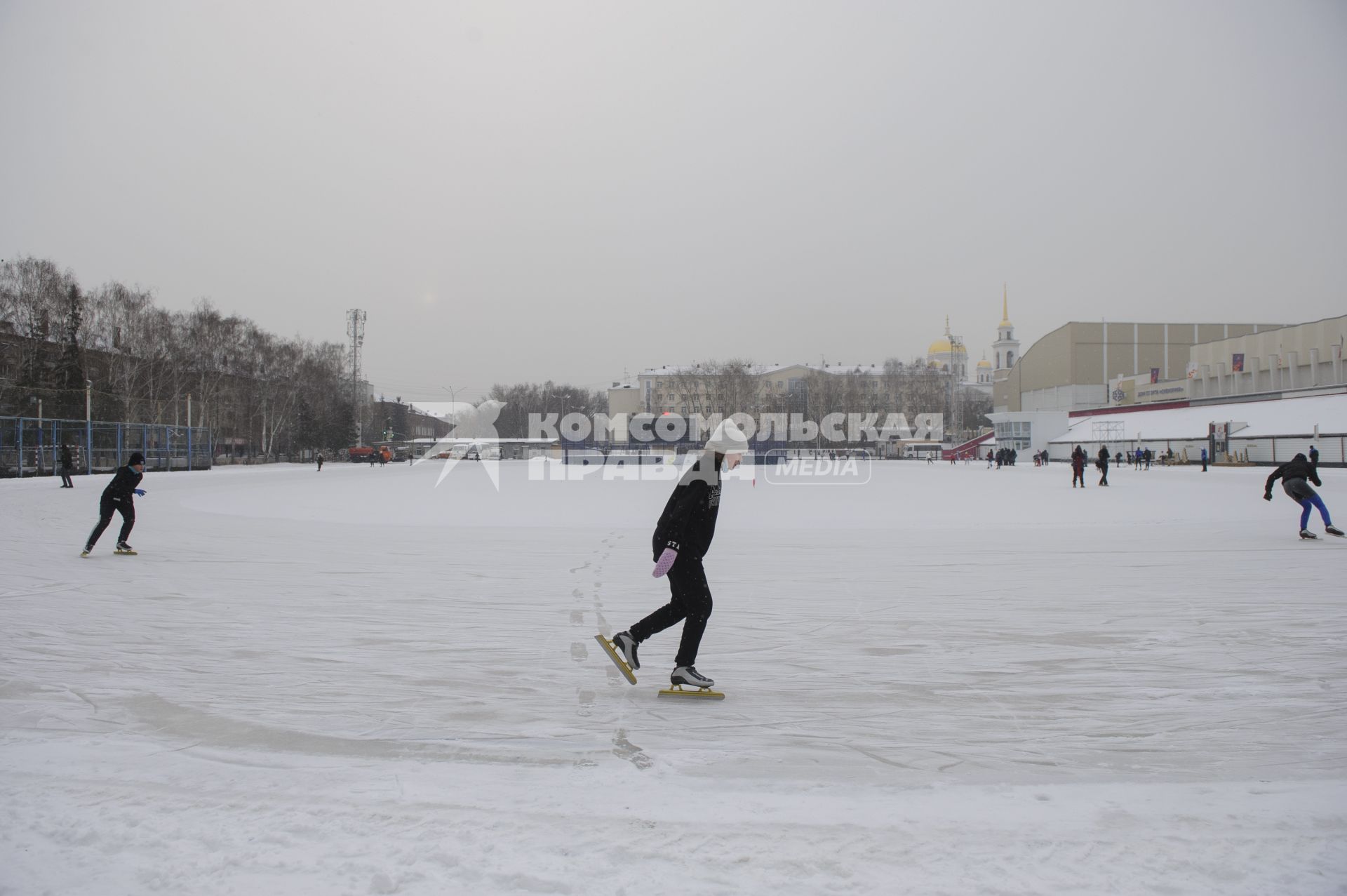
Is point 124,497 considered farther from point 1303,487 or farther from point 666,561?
point 1303,487

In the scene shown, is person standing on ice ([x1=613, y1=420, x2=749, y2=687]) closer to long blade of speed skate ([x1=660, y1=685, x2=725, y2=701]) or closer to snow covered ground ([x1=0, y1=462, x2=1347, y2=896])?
long blade of speed skate ([x1=660, y1=685, x2=725, y2=701])

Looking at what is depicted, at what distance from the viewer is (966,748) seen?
422cm

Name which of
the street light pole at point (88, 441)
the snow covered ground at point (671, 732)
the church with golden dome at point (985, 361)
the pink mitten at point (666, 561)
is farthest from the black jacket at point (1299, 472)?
the church with golden dome at point (985, 361)

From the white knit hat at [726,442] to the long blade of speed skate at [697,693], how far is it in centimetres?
139

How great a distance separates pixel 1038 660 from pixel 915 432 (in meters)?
99.1

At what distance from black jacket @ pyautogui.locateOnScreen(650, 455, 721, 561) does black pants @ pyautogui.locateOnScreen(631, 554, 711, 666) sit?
0.09 meters

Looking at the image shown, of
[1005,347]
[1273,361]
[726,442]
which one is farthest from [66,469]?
[1005,347]

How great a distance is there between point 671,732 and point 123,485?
10.1 meters

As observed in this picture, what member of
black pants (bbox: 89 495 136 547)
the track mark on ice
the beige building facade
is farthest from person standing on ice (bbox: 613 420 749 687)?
the beige building facade

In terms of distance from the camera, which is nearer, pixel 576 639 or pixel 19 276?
pixel 576 639

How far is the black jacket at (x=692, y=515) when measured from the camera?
498cm

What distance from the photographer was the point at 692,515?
5020 millimetres

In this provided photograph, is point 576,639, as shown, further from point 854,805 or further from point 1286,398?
point 1286,398

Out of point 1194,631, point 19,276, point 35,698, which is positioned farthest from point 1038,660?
point 19,276
